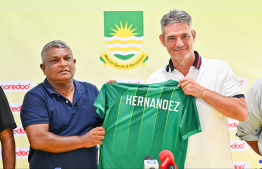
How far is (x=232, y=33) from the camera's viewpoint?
11.0 ft

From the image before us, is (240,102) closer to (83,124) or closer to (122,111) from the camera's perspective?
(122,111)

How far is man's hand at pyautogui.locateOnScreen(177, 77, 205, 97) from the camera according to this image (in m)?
2.05

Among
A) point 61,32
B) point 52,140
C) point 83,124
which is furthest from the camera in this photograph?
point 61,32

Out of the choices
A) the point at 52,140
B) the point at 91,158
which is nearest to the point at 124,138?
the point at 91,158

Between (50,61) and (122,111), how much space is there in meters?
0.69

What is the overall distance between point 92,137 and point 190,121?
0.74 m

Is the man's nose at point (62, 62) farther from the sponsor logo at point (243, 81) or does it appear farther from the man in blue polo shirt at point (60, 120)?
the sponsor logo at point (243, 81)

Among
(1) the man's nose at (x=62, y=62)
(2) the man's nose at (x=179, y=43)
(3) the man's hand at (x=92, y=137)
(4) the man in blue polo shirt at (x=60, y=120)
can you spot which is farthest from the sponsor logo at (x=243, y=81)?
(1) the man's nose at (x=62, y=62)

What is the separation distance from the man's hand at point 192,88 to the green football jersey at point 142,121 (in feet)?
0.42

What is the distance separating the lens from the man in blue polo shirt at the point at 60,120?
2.09m

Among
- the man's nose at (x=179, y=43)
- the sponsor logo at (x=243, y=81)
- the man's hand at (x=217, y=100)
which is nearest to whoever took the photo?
the man's hand at (x=217, y=100)

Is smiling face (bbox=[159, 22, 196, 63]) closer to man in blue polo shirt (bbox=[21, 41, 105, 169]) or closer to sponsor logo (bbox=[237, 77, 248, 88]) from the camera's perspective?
man in blue polo shirt (bbox=[21, 41, 105, 169])

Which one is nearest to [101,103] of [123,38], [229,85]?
[229,85]

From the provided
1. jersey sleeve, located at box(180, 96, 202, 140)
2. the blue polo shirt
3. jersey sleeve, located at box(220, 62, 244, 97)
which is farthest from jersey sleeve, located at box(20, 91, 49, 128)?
jersey sleeve, located at box(220, 62, 244, 97)
